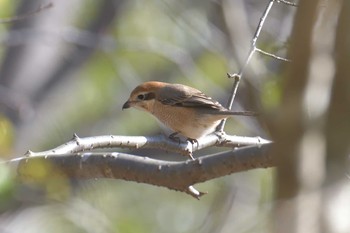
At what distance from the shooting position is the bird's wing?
634 centimetres

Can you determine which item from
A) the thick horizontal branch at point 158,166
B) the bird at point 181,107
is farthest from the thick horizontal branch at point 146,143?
the bird at point 181,107

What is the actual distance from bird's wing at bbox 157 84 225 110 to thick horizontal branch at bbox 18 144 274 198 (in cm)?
296

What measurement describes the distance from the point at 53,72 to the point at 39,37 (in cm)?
68

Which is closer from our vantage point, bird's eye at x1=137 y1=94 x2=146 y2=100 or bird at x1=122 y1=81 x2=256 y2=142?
bird at x1=122 y1=81 x2=256 y2=142

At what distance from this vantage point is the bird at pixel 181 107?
5957mm

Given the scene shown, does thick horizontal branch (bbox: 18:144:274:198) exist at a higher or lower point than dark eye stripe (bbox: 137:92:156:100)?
higher

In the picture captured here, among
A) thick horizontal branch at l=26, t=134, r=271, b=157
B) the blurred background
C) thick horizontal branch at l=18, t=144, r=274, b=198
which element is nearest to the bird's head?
the blurred background

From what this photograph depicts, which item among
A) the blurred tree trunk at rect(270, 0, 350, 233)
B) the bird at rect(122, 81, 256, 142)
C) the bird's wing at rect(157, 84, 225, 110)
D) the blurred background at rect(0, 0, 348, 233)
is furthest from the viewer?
the blurred background at rect(0, 0, 348, 233)

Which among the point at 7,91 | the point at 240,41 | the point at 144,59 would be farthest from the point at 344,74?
the point at 144,59

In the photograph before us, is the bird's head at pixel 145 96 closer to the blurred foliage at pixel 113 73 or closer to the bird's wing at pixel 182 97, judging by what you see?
the bird's wing at pixel 182 97

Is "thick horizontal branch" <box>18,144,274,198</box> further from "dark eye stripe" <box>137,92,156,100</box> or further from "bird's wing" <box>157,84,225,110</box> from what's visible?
"dark eye stripe" <box>137,92,156,100</box>

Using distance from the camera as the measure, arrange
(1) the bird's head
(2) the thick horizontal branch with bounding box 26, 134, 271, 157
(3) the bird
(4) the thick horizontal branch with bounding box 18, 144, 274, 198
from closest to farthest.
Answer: (4) the thick horizontal branch with bounding box 18, 144, 274, 198 < (2) the thick horizontal branch with bounding box 26, 134, 271, 157 < (3) the bird < (1) the bird's head

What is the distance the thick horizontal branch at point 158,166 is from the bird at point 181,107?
2.41 metres

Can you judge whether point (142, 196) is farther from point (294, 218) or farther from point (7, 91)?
point (294, 218)
